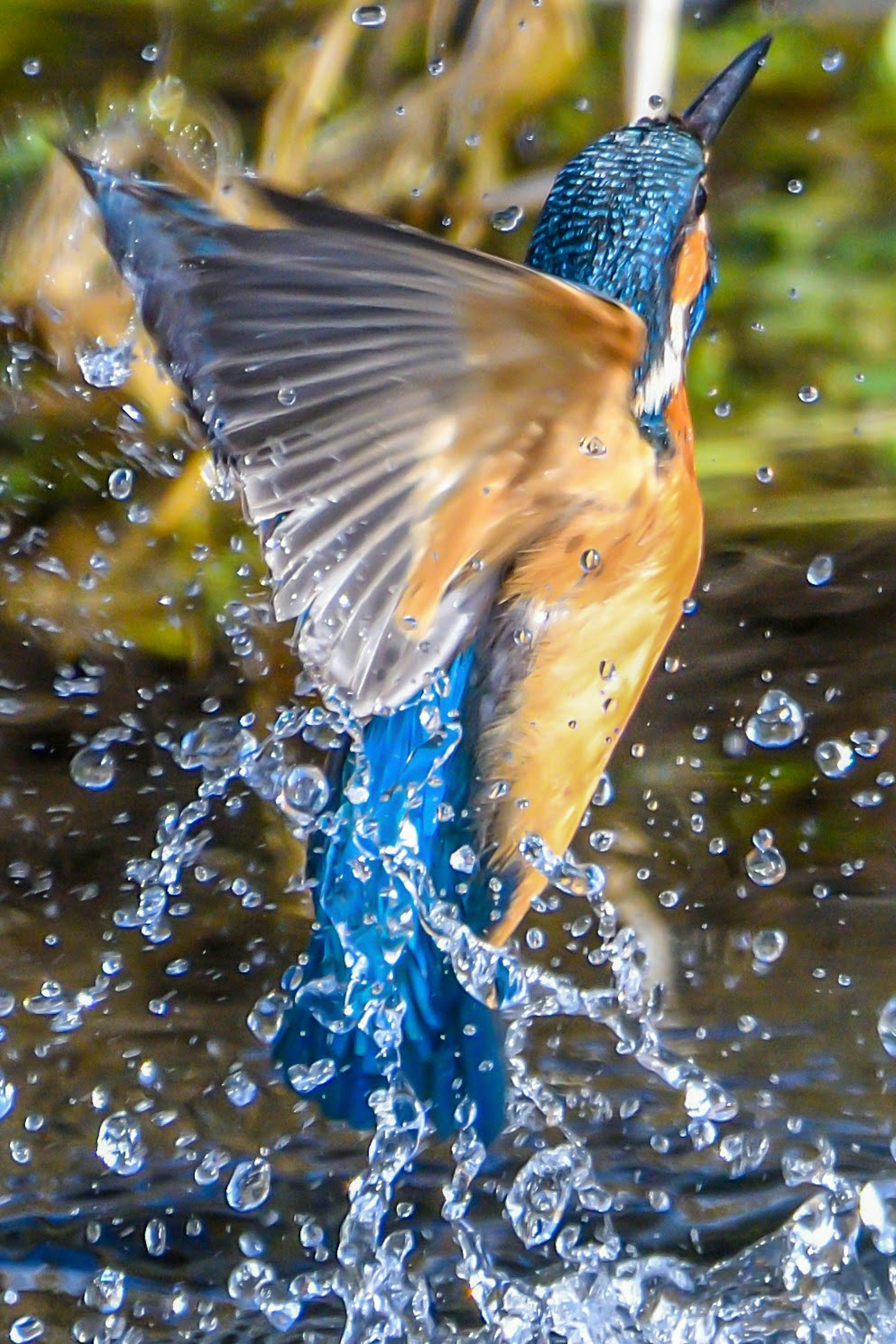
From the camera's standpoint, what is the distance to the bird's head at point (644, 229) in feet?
5.01

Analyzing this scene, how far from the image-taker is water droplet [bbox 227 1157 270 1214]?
5.30ft

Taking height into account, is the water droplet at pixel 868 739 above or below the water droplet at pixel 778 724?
below

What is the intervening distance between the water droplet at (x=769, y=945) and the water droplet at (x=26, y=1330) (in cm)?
100

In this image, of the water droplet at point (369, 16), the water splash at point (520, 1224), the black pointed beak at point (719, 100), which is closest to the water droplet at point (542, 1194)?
the water splash at point (520, 1224)

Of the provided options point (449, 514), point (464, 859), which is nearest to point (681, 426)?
point (449, 514)

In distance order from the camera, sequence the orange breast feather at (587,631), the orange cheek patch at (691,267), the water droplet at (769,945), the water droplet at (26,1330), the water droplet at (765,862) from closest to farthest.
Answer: the water droplet at (26,1330) → the orange breast feather at (587,631) → the orange cheek patch at (691,267) → the water droplet at (769,945) → the water droplet at (765,862)

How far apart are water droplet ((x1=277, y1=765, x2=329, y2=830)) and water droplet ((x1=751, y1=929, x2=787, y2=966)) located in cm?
77

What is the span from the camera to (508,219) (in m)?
2.23

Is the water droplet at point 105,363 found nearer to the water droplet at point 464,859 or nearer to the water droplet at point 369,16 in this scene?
the water droplet at point 369,16

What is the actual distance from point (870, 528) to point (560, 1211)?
1.10m

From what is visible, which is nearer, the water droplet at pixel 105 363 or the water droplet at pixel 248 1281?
the water droplet at pixel 248 1281

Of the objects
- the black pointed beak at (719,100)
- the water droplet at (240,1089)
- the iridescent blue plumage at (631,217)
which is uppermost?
the black pointed beak at (719,100)

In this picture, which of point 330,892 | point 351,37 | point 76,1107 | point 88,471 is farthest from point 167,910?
point 351,37

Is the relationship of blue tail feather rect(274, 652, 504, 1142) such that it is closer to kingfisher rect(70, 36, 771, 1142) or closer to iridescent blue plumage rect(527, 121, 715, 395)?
kingfisher rect(70, 36, 771, 1142)
